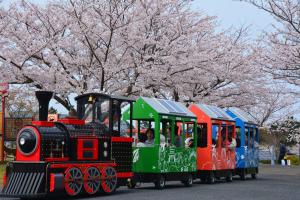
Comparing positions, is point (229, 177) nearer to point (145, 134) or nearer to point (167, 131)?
point (167, 131)

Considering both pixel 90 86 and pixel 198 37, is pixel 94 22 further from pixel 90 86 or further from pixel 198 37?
pixel 198 37

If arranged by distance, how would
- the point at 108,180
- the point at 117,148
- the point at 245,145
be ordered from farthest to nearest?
the point at 245,145, the point at 117,148, the point at 108,180

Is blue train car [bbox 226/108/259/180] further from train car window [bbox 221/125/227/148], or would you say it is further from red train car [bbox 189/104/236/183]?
train car window [bbox 221/125/227/148]

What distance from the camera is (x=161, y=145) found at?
54.6 feet

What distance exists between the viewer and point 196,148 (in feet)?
62.0

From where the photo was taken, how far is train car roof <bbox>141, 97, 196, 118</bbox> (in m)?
16.9

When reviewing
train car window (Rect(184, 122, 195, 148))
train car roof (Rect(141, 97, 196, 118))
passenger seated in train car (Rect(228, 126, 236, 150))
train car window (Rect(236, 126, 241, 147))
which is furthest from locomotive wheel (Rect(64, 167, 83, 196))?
train car window (Rect(236, 126, 241, 147))

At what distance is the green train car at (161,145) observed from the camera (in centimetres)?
1653

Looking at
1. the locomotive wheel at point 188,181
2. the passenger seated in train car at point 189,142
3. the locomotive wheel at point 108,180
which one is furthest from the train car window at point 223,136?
the locomotive wheel at point 108,180

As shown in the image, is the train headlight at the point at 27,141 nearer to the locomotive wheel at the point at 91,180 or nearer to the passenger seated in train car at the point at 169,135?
the locomotive wheel at the point at 91,180

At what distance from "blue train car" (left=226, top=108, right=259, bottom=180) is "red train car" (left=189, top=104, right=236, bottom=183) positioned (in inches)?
34.9

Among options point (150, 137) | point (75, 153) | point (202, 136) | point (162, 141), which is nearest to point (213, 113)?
point (202, 136)

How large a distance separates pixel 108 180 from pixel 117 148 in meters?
0.97

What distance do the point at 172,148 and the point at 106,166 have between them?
354 centimetres
